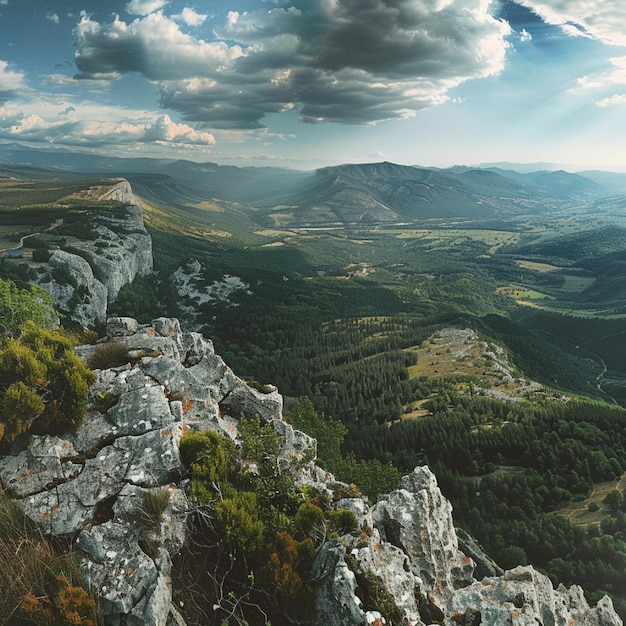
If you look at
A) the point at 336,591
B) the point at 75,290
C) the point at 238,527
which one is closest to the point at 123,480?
the point at 238,527

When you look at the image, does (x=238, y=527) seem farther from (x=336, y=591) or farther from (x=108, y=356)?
(x=108, y=356)

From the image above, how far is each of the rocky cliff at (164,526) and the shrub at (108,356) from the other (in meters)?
0.76

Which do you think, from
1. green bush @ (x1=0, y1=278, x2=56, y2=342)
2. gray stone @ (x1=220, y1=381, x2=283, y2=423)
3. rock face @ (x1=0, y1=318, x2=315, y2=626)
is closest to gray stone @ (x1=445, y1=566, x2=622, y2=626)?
rock face @ (x1=0, y1=318, x2=315, y2=626)

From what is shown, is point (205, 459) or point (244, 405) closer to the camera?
point (205, 459)

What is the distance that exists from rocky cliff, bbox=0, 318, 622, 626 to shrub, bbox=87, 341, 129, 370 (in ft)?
2.48

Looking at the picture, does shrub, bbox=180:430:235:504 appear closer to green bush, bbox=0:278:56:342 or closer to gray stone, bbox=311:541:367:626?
gray stone, bbox=311:541:367:626

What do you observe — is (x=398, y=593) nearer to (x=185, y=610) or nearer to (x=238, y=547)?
(x=238, y=547)

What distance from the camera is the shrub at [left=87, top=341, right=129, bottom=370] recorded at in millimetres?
31047

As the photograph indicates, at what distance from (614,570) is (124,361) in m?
125

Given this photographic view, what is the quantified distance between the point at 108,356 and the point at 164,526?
16.8m

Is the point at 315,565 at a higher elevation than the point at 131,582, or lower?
lower

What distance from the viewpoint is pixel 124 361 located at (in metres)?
32.3

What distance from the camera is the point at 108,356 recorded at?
31.9 metres

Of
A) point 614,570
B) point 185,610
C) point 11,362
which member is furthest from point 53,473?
point 614,570
